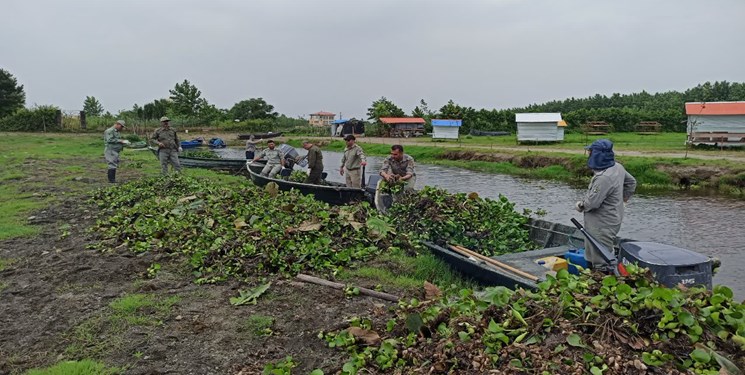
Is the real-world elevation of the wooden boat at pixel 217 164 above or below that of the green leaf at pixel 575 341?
above

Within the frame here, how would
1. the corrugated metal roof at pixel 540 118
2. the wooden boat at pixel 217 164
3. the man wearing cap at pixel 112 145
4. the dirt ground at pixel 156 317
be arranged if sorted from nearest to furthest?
1. the dirt ground at pixel 156 317
2. the man wearing cap at pixel 112 145
3. the wooden boat at pixel 217 164
4. the corrugated metal roof at pixel 540 118

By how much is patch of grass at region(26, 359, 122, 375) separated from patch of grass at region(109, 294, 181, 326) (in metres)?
0.87

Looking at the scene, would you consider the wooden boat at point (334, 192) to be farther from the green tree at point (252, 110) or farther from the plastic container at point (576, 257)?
the green tree at point (252, 110)

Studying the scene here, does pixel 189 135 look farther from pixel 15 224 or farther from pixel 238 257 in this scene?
pixel 238 257

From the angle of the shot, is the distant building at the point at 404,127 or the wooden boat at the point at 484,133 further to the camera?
the distant building at the point at 404,127

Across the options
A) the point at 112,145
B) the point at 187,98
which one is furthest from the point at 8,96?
the point at 112,145

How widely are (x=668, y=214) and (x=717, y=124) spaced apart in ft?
52.4

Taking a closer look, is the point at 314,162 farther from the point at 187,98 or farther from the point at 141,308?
the point at 187,98

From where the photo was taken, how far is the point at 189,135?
5297 cm

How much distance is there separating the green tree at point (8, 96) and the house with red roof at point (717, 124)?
57.6 metres

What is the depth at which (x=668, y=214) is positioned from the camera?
52.9 feet

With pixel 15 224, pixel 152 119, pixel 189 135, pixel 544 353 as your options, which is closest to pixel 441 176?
pixel 15 224

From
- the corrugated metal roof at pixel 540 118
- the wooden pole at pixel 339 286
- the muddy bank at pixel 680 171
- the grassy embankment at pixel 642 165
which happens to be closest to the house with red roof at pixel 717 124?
the grassy embankment at pixel 642 165

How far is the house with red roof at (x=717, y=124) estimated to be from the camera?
27.1m
